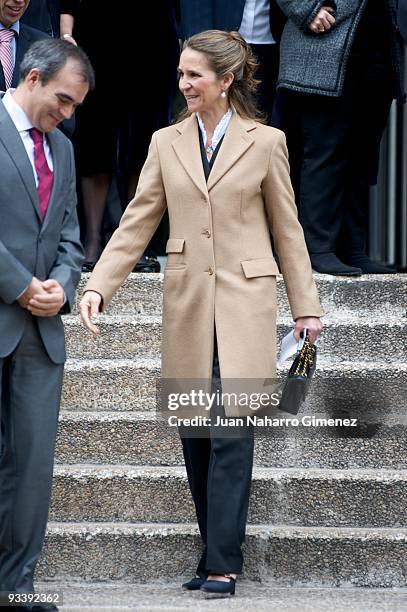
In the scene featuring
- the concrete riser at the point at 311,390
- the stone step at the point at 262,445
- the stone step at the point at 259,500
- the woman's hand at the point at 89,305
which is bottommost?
the stone step at the point at 259,500

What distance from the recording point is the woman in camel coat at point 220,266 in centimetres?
423

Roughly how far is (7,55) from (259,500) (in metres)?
2.26

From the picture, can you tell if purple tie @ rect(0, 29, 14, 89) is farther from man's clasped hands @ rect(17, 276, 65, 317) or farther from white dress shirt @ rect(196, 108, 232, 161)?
man's clasped hands @ rect(17, 276, 65, 317)

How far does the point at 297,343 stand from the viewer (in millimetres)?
4305

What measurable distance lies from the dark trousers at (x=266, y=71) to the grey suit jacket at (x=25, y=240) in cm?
233

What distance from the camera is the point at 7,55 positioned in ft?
18.5

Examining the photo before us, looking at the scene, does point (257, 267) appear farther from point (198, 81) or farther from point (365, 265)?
point (365, 265)

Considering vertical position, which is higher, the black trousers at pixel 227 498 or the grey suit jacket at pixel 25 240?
the grey suit jacket at pixel 25 240

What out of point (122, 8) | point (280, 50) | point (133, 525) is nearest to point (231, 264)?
point (133, 525)

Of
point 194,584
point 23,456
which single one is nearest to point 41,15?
point 23,456

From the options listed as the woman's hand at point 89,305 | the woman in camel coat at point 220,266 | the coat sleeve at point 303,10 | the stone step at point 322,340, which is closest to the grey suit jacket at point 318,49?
the coat sleeve at point 303,10

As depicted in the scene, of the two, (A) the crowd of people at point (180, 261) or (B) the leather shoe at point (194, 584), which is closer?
(A) the crowd of people at point (180, 261)

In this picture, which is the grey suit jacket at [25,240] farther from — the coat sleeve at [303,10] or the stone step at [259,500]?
the coat sleeve at [303,10]

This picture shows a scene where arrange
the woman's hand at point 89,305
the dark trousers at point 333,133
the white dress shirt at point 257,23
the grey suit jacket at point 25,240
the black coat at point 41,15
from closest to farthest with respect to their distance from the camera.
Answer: the grey suit jacket at point 25,240
the woman's hand at point 89,305
the dark trousers at point 333,133
the black coat at point 41,15
the white dress shirt at point 257,23
